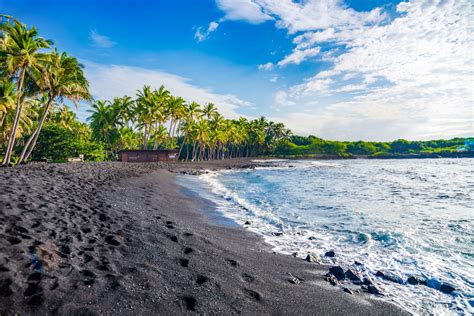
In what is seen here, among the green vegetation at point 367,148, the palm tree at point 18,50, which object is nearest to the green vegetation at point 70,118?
the palm tree at point 18,50

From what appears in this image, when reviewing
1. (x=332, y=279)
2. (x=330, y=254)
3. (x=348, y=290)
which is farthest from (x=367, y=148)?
(x=348, y=290)

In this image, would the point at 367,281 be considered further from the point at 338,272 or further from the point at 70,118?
the point at 70,118

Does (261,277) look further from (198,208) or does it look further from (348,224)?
(198,208)

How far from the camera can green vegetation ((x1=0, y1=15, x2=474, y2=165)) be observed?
794 inches

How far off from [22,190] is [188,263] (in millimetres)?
6556

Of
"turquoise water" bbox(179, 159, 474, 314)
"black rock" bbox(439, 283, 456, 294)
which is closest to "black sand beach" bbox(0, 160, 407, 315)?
"turquoise water" bbox(179, 159, 474, 314)

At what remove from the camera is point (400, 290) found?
4715 mm

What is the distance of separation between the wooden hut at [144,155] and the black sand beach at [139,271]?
110 feet

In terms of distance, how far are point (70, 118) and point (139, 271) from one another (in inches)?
2213

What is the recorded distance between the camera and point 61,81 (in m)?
23.3

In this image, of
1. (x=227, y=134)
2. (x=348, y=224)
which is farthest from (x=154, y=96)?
(x=348, y=224)

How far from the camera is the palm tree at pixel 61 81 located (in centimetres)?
2269

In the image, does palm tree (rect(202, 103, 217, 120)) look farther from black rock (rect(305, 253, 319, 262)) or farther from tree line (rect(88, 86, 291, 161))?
black rock (rect(305, 253, 319, 262))

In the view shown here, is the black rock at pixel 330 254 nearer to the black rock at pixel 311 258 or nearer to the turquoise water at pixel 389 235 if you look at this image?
the turquoise water at pixel 389 235
